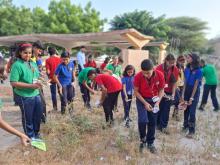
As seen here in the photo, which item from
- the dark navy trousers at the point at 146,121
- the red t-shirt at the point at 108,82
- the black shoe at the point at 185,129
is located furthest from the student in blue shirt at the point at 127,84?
the dark navy trousers at the point at 146,121

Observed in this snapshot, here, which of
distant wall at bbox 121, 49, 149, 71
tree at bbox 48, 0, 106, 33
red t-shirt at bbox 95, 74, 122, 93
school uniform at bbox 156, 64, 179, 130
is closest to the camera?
school uniform at bbox 156, 64, 179, 130

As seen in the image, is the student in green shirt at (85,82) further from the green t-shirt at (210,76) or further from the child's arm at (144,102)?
the green t-shirt at (210,76)

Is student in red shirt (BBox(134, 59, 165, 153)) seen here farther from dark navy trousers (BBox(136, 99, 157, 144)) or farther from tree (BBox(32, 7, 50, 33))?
tree (BBox(32, 7, 50, 33))

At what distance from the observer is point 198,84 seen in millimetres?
5859

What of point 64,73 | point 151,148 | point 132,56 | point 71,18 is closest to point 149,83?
point 151,148

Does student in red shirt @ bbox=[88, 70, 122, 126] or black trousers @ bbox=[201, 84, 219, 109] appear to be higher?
student in red shirt @ bbox=[88, 70, 122, 126]

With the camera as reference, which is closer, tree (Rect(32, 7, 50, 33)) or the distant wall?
the distant wall

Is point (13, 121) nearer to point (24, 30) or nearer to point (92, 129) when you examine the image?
point (92, 129)

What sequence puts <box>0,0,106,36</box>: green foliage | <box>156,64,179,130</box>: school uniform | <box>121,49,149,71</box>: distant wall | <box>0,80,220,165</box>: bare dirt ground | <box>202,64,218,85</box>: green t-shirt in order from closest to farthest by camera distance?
<box>0,80,220,165</box>: bare dirt ground → <box>156,64,179,130</box>: school uniform → <box>202,64,218,85</box>: green t-shirt → <box>121,49,149,71</box>: distant wall → <box>0,0,106,36</box>: green foliage

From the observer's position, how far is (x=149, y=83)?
4934mm

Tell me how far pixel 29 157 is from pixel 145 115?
1777 millimetres

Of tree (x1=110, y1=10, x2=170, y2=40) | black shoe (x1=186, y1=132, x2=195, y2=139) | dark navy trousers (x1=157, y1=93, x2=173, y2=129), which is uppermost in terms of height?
tree (x1=110, y1=10, x2=170, y2=40)

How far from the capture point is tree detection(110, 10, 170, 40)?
112ft

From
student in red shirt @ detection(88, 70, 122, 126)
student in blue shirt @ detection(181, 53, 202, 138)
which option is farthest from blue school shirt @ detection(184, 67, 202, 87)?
student in red shirt @ detection(88, 70, 122, 126)
